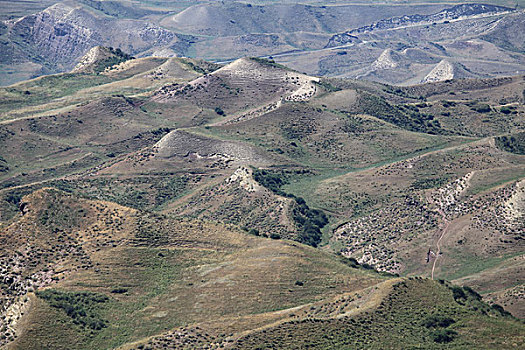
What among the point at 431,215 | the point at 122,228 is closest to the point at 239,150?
the point at 431,215

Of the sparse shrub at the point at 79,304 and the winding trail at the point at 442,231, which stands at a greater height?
the sparse shrub at the point at 79,304

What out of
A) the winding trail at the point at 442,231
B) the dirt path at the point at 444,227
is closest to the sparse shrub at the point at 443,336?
the dirt path at the point at 444,227

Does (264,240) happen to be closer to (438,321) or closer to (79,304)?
(79,304)

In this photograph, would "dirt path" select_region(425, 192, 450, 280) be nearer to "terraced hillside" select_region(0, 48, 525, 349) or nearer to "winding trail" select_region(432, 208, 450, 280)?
"winding trail" select_region(432, 208, 450, 280)

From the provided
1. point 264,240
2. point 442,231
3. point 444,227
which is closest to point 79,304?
point 264,240

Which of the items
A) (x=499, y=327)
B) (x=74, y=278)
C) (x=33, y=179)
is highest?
(x=499, y=327)

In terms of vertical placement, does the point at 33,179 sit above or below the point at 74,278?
below

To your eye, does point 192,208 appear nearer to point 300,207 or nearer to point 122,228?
point 300,207

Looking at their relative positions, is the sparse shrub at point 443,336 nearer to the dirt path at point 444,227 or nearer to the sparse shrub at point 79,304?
the sparse shrub at point 79,304

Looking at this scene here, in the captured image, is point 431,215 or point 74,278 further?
point 431,215
